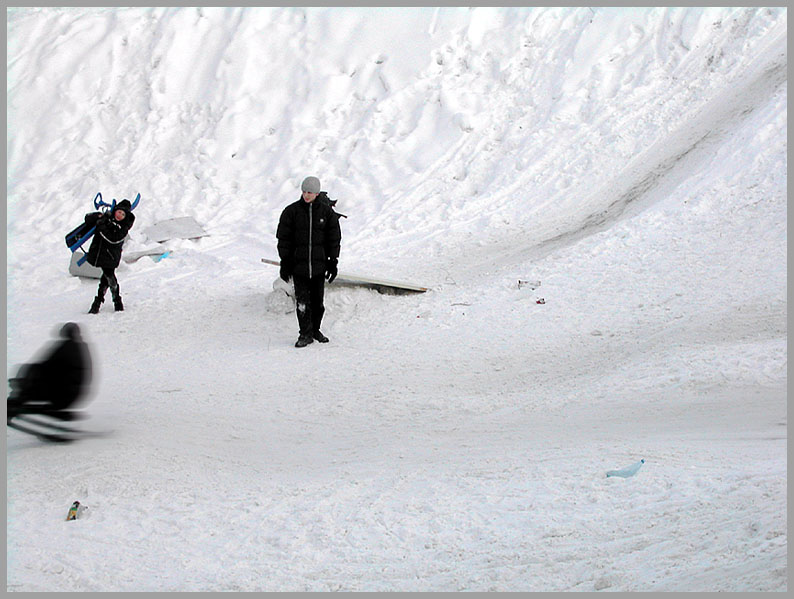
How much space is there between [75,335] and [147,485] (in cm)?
129

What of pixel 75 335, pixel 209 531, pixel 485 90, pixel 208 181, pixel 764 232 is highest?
pixel 485 90

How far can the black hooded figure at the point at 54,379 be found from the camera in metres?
5.84

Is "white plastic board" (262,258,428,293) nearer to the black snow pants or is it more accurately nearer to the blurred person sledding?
the black snow pants

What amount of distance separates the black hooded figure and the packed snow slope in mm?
343

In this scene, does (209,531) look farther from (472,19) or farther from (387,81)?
(472,19)

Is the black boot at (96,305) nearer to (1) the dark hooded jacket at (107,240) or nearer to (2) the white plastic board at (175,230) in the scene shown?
(1) the dark hooded jacket at (107,240)

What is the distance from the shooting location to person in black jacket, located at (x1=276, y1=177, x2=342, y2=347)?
8.82 metres

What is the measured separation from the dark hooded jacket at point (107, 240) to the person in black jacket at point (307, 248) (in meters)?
2.86

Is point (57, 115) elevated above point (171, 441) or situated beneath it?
elevated above

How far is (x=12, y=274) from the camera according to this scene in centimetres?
1258

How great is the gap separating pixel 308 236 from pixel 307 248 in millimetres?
130

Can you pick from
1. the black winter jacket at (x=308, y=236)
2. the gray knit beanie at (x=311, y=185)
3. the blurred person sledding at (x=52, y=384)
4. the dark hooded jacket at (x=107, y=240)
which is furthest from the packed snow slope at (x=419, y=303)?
the gray knit beanie at (x=311, y=185)

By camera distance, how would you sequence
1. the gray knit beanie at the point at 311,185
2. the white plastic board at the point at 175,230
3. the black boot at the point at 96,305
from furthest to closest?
the white plastic board at the point at 175,230 < the black boot at the point at 96,305 < the gray knit beanie at the point at 311,185

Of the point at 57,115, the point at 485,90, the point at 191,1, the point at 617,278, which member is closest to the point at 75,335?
the point at 617,278
